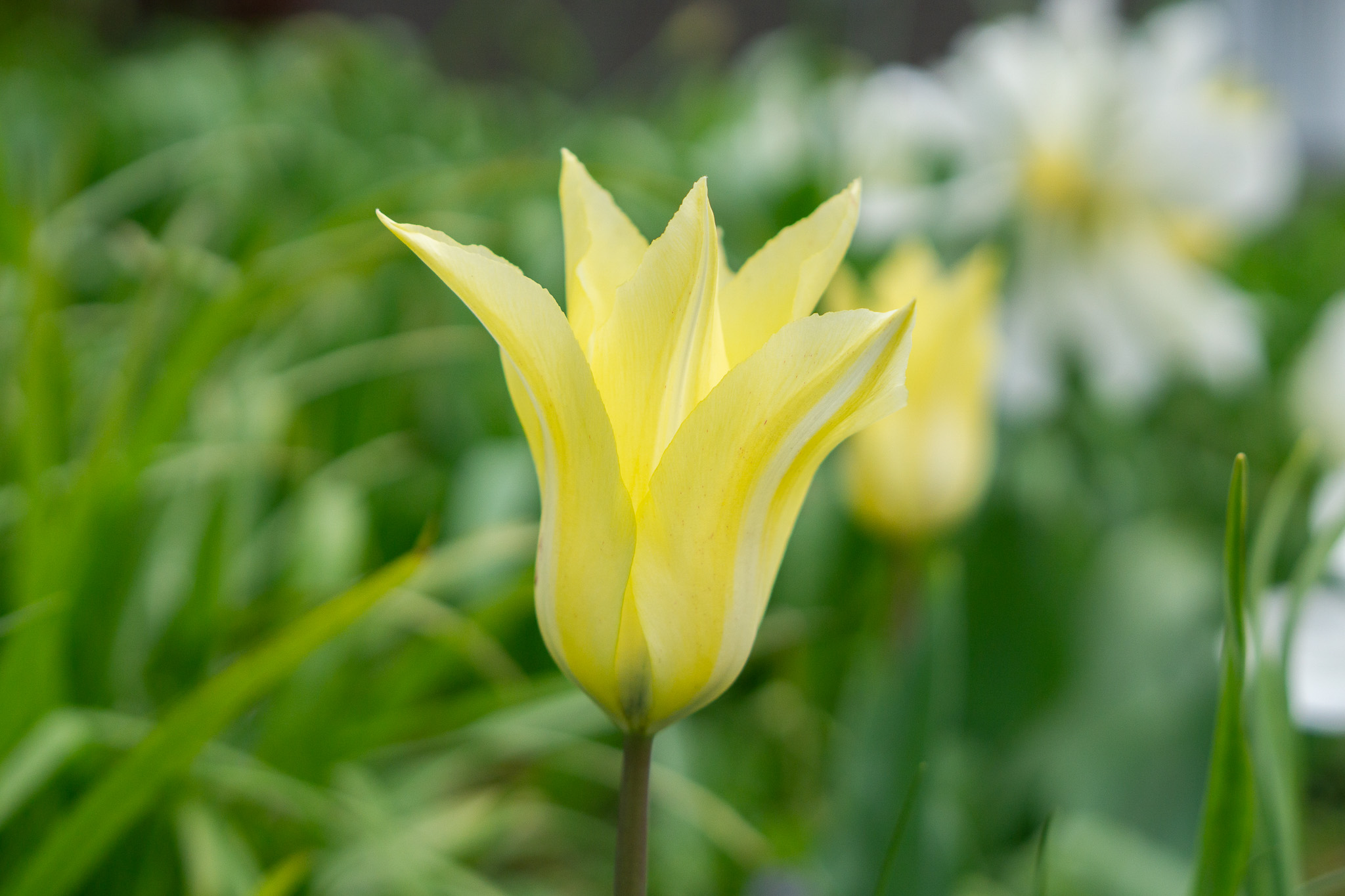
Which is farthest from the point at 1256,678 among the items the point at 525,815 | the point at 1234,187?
the point at 1234,187

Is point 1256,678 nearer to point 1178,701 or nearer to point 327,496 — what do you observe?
point 1178,701

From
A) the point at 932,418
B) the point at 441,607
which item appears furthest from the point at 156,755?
the point at 932,418

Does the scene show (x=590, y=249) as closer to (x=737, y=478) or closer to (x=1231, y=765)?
(x=737, y=478)

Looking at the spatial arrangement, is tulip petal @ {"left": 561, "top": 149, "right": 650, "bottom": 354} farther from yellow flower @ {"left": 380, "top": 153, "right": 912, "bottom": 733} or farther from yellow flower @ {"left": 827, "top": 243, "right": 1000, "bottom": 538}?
yellow flower @ {"left": 827, "top": 243, "right": 1000, "bottom": 538}

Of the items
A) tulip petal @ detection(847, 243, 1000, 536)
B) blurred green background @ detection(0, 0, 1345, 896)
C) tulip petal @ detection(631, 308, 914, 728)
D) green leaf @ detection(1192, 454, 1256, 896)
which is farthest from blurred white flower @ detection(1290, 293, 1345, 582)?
Result: tulip petal @ detection(631, 308, 914, 728)

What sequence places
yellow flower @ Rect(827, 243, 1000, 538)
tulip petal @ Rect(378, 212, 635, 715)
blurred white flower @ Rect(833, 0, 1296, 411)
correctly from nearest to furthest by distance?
tulip petal @ Rect(378, 212, 635, 715)
yellow flower @ Rect(827, 243, 1000, 538)
blurred white flower @ Rect(833, 0, 1296, 411)

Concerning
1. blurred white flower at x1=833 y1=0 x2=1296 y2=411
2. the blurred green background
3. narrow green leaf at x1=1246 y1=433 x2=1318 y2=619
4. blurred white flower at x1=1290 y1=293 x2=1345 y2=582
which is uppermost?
blurred white flower at x1=833 y1=0 x2=1296 y2=411

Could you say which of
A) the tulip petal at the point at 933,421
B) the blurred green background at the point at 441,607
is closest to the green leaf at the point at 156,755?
the blurred green background at the point at 441,607

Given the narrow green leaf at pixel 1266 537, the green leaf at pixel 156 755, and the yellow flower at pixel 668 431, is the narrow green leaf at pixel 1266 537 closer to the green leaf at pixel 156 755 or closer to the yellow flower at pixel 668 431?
the yellow flower at pixel 668 431

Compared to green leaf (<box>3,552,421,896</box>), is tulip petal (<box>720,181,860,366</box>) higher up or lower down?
higher up
